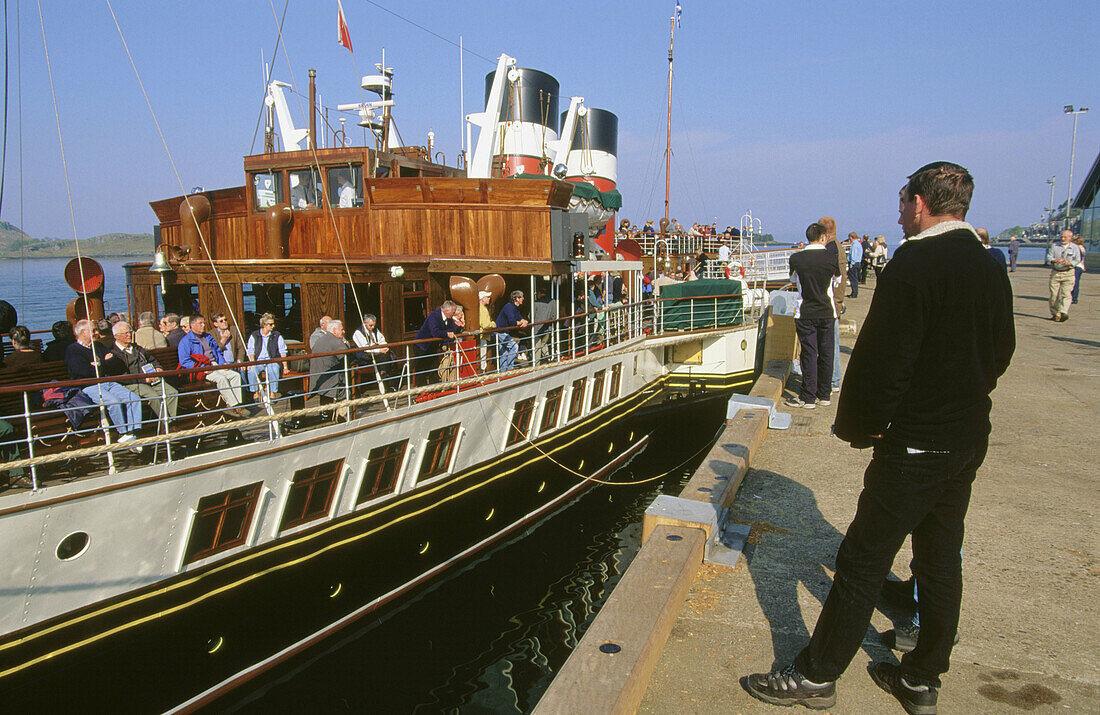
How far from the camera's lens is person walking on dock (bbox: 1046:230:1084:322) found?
17125mm

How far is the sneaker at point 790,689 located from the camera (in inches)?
128

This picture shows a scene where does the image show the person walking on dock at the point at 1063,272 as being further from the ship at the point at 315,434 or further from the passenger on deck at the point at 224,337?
the passenger on deck at the point at 224,337

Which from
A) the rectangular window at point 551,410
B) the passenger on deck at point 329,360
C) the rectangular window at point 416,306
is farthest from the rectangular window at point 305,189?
the rectangular window at point 551,410

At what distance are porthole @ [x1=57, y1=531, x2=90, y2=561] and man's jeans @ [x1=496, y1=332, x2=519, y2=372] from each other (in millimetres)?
5880

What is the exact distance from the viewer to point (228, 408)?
19.6 feet

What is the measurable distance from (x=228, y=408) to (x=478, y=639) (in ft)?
15.3

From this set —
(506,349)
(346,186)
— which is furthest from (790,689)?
(346,186)

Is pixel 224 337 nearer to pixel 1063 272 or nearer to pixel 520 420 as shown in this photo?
pixel 520 420

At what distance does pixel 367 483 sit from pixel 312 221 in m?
6.09

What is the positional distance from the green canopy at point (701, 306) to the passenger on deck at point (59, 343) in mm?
12146

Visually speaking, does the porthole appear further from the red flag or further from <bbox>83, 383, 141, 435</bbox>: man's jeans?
the red flag

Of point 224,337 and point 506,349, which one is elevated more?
point 224,337

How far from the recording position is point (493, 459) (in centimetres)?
1027

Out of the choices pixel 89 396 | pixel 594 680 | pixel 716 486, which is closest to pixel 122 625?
pixel 89 396
